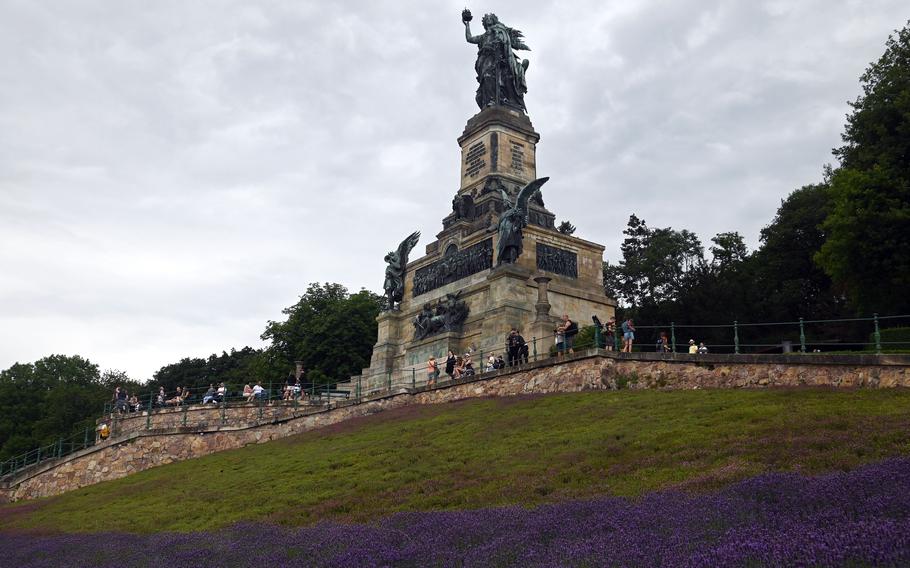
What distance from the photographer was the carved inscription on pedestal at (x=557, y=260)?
4091 centimetres

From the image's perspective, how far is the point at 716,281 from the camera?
48750 millimetres

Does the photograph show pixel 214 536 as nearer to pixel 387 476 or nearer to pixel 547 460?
pixel 387 476

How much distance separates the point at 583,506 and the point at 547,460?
5.31 meters

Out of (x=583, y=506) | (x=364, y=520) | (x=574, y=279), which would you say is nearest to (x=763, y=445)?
(x=583, y=506)

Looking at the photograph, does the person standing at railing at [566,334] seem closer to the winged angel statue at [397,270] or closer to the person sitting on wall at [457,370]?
the person sitting on wall at [457,370]

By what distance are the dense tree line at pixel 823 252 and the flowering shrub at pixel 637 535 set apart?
25.0 metres

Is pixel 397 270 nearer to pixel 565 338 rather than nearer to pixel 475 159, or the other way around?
pixel 475 159

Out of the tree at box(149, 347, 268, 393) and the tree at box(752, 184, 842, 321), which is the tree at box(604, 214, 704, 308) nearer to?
the tree at box(752, 184, 842, 321)

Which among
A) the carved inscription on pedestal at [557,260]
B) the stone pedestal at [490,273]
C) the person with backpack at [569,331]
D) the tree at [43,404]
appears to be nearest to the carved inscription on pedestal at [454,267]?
the stone pedestal at [490,273]

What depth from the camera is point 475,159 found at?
47.6 meters

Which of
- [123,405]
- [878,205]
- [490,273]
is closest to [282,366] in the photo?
[123,405]

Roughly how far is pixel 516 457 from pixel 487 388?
1055cm

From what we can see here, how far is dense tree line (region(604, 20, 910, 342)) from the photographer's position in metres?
35.1

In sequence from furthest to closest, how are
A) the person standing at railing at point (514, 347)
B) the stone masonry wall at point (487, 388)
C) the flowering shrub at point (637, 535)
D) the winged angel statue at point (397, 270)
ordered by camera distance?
the winged angel statue at point (397, 270), the person standing at railing at point (514, 347), the stone masonry wall at point (487, 388), the flowering shrub at point (637, 535)
